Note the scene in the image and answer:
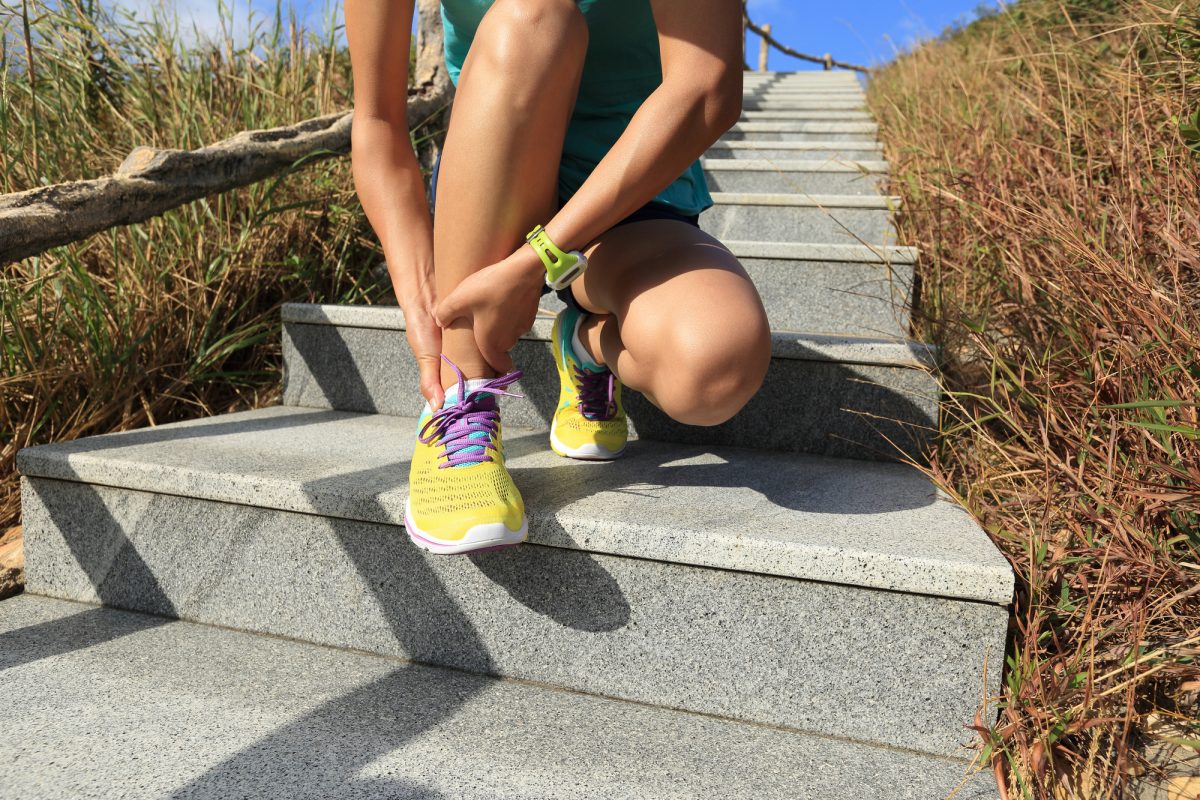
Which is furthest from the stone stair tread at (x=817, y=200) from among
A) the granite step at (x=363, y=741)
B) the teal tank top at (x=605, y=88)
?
the granite step at (x=363, y=741)

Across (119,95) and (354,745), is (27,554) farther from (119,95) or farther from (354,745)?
(119,95)

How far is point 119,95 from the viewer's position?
8.07 feet

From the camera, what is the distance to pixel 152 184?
157 centimetres

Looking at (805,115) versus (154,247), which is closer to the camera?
(154,247)

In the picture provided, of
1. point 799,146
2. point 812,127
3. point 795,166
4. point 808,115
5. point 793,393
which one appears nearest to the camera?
point 793,393

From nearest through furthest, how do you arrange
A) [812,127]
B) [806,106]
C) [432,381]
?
[432,381] < [812,127] < [806,106]

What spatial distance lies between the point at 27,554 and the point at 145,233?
31.8 inches

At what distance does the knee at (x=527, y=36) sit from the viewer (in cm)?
105

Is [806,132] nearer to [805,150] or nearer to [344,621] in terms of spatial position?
[805,150]

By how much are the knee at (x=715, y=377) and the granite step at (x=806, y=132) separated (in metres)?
2.65

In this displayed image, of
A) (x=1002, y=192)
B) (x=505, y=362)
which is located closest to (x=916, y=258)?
(x=1002, y=192)

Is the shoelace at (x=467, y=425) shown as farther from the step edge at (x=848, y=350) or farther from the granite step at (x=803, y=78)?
the granite step at (x=803, y=78)

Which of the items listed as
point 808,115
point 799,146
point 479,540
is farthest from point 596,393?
point 808,115

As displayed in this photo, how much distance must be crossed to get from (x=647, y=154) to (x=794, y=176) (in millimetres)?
2011
